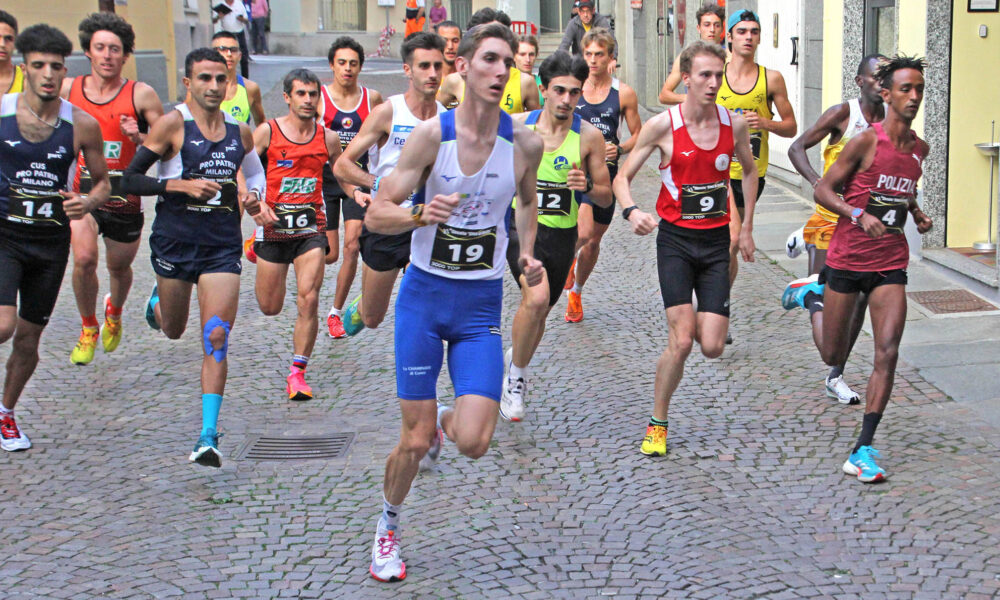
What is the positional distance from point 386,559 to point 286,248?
3.21m

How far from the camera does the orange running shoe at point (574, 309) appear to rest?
9133 mm

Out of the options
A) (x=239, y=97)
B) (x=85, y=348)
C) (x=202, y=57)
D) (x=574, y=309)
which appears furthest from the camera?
(x=239, y=97)

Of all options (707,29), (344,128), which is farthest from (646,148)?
(707,29)

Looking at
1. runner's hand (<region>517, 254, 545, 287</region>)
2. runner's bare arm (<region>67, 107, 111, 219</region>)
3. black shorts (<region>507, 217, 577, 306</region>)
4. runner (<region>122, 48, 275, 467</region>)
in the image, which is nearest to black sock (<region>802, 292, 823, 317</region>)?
black shorts (<region>507, 217, 577, 306</region>)

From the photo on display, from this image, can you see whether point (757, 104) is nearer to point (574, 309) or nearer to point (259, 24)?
point (574, 309)

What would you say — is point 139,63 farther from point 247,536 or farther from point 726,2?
point 247,536

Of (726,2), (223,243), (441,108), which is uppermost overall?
(726,2)

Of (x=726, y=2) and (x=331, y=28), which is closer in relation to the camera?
(x=726, y=2)

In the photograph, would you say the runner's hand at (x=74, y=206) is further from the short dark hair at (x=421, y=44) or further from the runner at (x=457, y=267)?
the short dark hair at (x=421, y=44)

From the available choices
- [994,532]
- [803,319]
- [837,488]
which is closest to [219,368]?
[837,488]

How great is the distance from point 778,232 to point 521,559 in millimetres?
8113

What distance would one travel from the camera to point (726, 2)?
18.6 m

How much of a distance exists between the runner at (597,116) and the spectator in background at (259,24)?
87.1 feet

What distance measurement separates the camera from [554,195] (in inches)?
281
